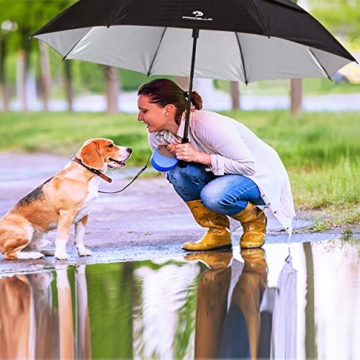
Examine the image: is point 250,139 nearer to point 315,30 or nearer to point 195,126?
point 195,126

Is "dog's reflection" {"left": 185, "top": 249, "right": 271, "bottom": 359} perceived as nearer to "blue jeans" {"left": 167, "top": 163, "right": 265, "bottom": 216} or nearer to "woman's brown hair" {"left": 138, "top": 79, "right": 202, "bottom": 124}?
"blue jeans" {"left": 167, "top": 163, "right": 265, "bottom": 216}

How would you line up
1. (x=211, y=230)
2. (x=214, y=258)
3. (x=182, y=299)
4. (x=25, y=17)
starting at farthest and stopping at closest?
(x=25, y=17), (x=211, y=230), (x=214, y=258), (x=182, y=299)

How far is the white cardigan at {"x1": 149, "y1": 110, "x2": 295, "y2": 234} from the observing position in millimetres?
7066

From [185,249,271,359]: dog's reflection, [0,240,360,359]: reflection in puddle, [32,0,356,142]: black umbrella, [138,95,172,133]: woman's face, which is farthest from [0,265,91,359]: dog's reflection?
[32,0,356,142]: black umbrella

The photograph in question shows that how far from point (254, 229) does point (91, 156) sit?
1317 millimetres

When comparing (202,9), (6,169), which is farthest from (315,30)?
(6,169)

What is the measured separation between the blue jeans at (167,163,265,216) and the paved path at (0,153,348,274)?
1.56 feet

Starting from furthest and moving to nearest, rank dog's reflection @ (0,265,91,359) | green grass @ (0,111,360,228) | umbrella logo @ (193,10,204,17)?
green grass @ (0,111,360,228)
umbrella logo @ (193,10,204,17)
dog's reflection @ (0,265,91,359)

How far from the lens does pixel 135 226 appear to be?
29.7ft

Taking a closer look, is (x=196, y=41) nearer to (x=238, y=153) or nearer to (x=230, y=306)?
(x=238, y=153)

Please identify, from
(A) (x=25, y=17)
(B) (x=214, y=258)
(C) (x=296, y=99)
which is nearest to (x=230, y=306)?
(B) (x=214, y=258)

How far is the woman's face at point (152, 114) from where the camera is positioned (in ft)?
23.2

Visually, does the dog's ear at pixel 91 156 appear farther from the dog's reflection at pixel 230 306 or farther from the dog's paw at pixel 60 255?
the dog's reflection at pixel 230 306

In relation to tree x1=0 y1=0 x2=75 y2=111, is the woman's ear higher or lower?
lower
